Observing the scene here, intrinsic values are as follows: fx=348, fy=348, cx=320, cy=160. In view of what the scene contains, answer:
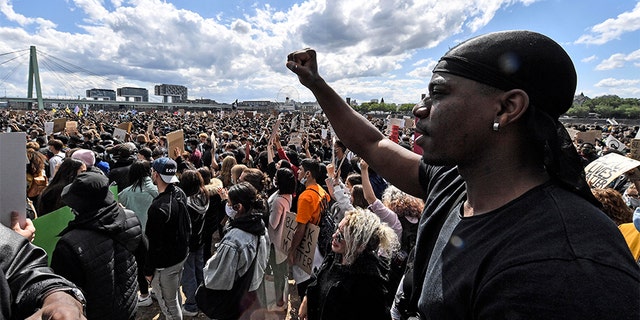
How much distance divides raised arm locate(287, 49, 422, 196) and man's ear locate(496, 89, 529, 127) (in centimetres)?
66

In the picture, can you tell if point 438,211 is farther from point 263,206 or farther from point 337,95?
point 263,206

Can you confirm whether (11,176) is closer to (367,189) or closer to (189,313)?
(367,189)

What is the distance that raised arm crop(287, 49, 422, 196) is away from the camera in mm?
1676

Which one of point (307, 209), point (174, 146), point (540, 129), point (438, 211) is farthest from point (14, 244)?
point (174, 146)

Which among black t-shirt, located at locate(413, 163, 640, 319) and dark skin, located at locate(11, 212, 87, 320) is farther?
dark skin, located at locate(11, 212, 87, 320)

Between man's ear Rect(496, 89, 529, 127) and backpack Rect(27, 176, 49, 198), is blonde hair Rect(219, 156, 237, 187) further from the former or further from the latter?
man's ear Rect(496, 89, 529, 127)

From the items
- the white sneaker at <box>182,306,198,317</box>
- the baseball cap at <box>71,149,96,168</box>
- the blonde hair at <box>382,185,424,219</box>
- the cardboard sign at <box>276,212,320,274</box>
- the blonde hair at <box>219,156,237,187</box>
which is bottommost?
the white sneaker at <box>182,306,198,317</box>

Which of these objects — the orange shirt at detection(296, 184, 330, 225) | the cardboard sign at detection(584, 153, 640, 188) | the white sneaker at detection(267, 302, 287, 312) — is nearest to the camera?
the cardboard sign at detection(584, 153, 640, 188)

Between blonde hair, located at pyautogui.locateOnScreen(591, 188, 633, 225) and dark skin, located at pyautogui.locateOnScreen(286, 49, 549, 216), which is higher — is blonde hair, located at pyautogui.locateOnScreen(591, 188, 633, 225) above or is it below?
below

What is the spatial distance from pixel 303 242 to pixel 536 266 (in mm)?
3331

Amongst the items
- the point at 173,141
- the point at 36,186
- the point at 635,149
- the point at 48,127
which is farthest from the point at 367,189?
the point at 48,127

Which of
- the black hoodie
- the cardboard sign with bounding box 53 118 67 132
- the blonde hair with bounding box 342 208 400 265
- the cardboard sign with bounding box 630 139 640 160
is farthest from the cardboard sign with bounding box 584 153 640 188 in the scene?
the cardboard sign with bounding box 53 118 67 132

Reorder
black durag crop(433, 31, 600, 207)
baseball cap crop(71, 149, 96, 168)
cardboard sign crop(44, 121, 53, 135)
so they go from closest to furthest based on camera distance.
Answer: black durag crop(433, 31, 600, 207) < baseball cap crop(71, 149, 96, 168) < cardboard sign crop(44, 121, 53, 135)

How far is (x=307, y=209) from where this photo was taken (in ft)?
13.3
